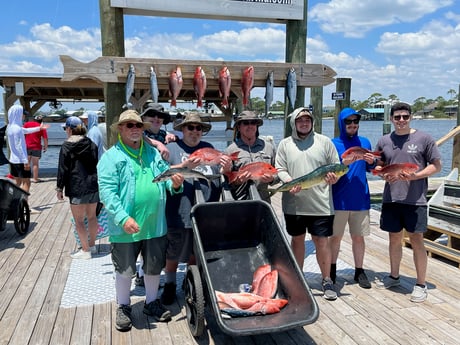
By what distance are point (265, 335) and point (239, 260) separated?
2.09ft

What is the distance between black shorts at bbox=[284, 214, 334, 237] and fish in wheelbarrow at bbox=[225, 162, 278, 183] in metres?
0.56

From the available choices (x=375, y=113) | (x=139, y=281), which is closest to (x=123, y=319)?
(x=139, y=281)

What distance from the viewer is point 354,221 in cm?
374

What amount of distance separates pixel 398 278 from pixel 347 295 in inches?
23.7

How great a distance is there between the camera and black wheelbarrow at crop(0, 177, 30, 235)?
512cm

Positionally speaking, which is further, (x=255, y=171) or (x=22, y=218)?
(x=22, y=218)

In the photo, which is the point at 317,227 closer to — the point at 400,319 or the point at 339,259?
the point at 400,319

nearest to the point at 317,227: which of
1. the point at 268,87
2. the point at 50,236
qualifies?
the point at 268,87

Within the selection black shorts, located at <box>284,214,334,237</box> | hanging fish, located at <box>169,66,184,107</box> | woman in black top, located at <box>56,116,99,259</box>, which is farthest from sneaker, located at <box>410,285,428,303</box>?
woman in black top, located at <box>56,116,99,259</box>

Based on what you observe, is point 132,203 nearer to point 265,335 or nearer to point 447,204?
point 265,335

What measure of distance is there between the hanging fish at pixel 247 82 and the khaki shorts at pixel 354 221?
1.61m

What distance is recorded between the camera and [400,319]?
3166mm

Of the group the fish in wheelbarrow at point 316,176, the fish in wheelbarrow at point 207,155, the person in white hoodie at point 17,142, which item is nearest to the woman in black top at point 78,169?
the fish in wheelbarrow at point 207,155

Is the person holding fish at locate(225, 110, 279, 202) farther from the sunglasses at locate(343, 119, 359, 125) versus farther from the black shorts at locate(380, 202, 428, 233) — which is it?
the black shorts at locate(380, 202, 428, 233)
